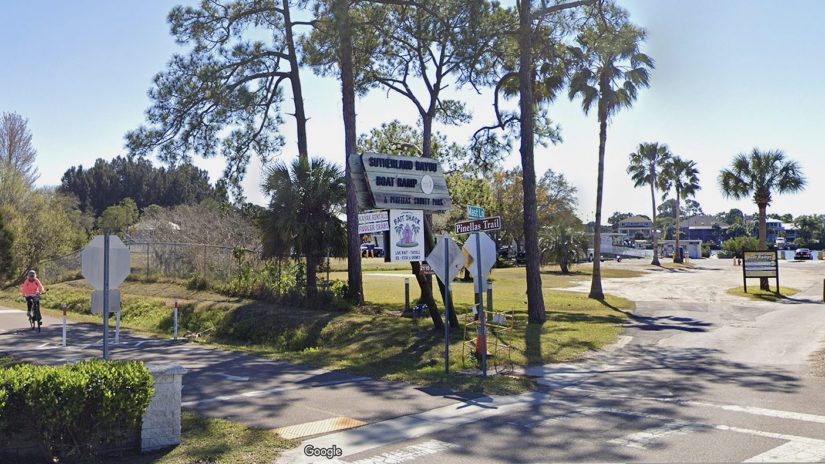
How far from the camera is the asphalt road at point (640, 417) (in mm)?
6996

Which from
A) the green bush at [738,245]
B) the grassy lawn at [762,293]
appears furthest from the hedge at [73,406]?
the green bush at [738,245]

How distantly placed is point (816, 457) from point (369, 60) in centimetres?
2172

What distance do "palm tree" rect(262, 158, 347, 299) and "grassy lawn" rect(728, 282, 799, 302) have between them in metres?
22.3

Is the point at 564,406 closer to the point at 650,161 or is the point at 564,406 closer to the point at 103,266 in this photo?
the point at 103,266

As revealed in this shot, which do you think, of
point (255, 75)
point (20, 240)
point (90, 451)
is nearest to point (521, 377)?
point (90, 451)

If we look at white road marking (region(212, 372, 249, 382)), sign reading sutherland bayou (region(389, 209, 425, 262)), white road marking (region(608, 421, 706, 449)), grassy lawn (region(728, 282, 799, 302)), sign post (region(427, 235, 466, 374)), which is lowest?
grassy lawn (region(728, 282, 799, 302))

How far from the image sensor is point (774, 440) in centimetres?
743

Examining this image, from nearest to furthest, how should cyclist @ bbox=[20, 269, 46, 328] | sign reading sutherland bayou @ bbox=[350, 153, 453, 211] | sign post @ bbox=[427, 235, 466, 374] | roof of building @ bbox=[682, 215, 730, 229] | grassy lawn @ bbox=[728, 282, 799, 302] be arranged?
1. sign post @ bbox=[427, 235, 466, 374]
2. sign reading sutherland bayou @ bbox=[350, 153, 453, 211]
3. cyclist @ bbox=[20, 269, 46, 328]
4. grassy lawn @ bbox=[728, 282, 799, 302]
5. roof of building @ bbox=[682, 215, 730, 229]

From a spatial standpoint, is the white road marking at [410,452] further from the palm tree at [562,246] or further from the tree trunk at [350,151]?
the palm tree at [562,246]

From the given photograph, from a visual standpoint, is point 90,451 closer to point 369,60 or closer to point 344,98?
point 344,98

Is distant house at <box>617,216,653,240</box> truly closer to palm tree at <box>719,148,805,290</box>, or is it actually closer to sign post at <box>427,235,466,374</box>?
palm tree at <box>719,148,805,290</box>

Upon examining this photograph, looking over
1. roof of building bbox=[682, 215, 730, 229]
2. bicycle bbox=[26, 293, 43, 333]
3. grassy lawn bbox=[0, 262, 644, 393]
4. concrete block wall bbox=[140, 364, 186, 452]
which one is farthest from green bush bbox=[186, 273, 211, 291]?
roof of building bbox=[682, 215, 730, 229]

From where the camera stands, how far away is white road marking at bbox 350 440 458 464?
6770 mm

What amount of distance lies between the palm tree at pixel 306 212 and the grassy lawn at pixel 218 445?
1294 centimetres
